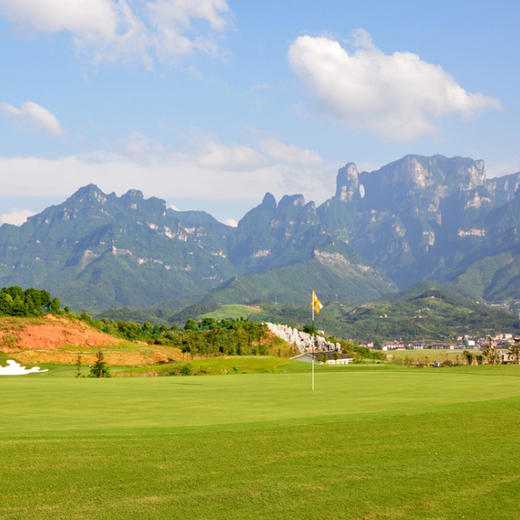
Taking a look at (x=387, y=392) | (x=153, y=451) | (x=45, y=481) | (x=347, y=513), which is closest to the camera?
(x=347, y=513)

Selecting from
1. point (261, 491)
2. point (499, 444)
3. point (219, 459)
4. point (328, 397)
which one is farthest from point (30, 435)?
point (328, 397)

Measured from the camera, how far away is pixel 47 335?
118 m

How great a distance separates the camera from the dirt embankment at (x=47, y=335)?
370ft

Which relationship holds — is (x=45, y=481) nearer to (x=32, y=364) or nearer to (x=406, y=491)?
(x=406, y=491)

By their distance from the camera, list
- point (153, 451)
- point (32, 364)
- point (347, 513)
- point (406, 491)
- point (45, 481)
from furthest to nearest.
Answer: point (32, 364) → point (153, 451) → point (45, 481) → point (406, 491) → point (347, 513)

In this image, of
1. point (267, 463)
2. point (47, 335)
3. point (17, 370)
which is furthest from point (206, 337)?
point (267, 463)

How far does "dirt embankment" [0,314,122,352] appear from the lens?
112812 millimetres

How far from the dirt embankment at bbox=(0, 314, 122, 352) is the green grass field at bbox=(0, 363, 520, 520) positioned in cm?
9486

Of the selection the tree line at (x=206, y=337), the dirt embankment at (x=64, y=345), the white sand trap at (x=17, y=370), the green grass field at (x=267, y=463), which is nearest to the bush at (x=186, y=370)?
the white sand trap at (x=17, y=370)

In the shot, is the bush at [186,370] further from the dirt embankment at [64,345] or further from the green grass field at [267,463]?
the green grass field at [267,463]

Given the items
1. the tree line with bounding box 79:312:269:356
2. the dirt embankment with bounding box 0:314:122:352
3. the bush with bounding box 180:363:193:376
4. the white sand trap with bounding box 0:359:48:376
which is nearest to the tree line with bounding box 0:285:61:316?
the dirt embankment with bounding box 0:314:122:352

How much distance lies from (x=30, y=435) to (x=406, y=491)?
11549mm

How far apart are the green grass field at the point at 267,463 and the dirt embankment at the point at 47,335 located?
9486 centimetres

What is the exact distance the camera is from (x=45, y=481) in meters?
13.1
